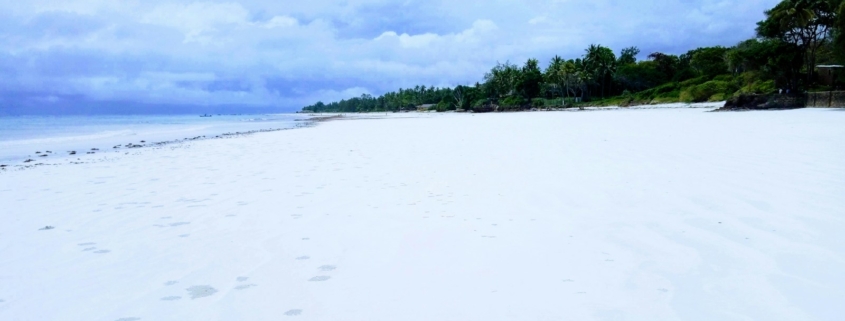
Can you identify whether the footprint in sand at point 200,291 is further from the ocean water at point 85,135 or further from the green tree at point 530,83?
the green tree at point 530,83

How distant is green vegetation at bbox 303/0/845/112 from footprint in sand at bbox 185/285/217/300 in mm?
30477

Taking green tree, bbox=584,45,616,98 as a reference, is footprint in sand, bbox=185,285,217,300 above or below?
below

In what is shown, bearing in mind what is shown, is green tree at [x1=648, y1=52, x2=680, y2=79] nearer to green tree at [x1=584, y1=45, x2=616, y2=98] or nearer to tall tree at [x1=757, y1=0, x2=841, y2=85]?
green tree at [x1=584, y1=45, x2=616, y2=98]

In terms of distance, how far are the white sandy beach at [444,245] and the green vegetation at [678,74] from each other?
26.0m

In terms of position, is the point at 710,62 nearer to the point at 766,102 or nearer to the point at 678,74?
the point at 678,74

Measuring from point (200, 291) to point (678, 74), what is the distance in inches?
3184

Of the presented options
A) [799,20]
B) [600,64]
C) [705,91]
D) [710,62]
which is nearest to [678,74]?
[710,62]

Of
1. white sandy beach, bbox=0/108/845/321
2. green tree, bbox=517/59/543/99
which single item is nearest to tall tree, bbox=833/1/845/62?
white sandy beach, bbox=0/108/845/321

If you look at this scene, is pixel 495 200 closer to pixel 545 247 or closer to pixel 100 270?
pixel 545 247

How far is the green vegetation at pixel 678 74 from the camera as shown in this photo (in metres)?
32.6

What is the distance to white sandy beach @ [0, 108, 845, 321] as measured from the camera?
2967mm

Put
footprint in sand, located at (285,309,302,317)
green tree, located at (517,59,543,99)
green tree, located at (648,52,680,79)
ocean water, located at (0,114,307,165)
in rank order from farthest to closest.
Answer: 1. green tree, located at (517,59,543,99)
2. green tree, located at (648,52,680,79)
3. ocean water, located at (0,114,307,165)
4. footprint in sand, located at (285,309,302,317)

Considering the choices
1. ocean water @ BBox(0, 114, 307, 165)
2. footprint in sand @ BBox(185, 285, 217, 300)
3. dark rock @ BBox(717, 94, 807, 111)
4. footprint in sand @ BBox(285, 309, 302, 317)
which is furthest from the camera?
dark rock @ BBox(717, 94, 807, 111)

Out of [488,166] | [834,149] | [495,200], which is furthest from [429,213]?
[834,149]
